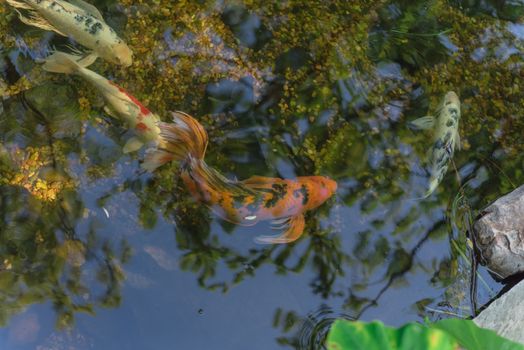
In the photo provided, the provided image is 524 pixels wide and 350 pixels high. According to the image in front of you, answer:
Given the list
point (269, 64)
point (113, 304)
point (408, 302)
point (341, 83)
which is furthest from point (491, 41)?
point (113, 304)

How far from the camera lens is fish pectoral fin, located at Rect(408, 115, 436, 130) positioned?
3.87 metres

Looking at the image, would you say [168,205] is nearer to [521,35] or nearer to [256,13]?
[256,13]

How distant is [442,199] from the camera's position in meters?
3.66

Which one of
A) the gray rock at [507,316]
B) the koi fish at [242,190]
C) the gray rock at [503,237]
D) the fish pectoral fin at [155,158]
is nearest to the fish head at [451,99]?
the gray rock at [503,237]

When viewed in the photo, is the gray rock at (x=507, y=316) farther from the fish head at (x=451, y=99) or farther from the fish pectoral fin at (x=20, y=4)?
the fish pectoral fin at (x=20, y=4)

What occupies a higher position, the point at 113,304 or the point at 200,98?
the point at 200,98

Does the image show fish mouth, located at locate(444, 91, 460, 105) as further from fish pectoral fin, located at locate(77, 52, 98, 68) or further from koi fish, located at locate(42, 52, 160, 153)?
fish pectoral fin, located at locate(77, 52, 98, 68)

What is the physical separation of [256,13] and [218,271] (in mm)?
2054

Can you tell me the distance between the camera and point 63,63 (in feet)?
11.5

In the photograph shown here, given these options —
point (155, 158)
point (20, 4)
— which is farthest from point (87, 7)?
point (155, 158)

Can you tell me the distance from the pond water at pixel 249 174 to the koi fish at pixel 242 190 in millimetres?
74

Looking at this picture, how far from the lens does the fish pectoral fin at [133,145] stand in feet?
11.4

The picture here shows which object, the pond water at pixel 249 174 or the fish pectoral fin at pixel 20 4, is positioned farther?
the fish pectoral fin at pixel 20 4

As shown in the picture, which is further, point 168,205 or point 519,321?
point 168,205
